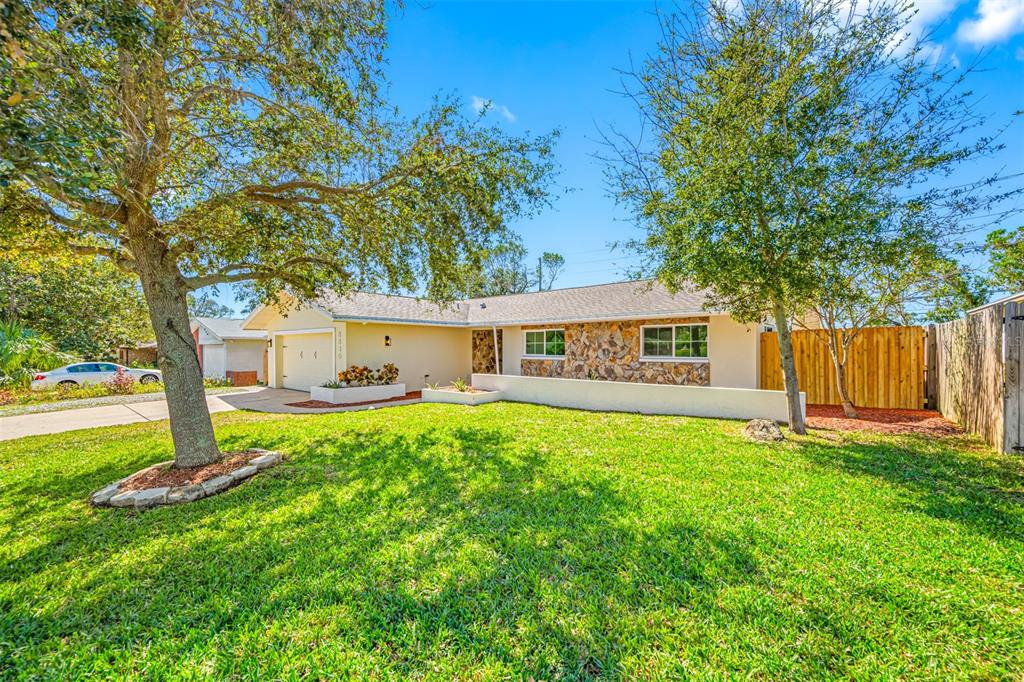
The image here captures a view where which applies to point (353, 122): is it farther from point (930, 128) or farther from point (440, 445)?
point (930, 128)

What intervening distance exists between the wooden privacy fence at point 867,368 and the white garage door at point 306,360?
1441 cm

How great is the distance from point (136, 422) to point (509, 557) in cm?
1182

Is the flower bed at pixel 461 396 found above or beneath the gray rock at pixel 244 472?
above

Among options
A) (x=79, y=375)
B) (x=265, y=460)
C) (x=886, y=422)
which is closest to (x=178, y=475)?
(x=265, y=460)

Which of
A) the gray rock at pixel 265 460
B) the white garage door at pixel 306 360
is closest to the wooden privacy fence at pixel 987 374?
the gray rock at pixel 265 460

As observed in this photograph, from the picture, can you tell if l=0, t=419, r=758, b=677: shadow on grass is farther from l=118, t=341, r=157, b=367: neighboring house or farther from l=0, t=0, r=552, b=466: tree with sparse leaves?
l=118, t=341, r=157, b=367: neighboring house

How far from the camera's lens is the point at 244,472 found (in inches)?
238

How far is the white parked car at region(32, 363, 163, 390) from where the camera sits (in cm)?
1659

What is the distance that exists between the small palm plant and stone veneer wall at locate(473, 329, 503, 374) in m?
14.0

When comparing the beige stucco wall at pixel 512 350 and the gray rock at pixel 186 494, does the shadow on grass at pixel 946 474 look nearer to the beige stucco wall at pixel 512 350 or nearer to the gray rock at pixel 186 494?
the gray rock at pixel 186 494

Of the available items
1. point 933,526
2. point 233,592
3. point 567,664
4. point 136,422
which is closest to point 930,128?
point 933,526

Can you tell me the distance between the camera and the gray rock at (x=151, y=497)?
17.0ft

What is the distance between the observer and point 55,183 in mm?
3496

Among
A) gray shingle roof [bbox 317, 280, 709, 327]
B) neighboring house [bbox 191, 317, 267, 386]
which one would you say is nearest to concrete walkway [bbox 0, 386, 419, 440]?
gray shingle roof [bbox 317, 280, 709, 327]
